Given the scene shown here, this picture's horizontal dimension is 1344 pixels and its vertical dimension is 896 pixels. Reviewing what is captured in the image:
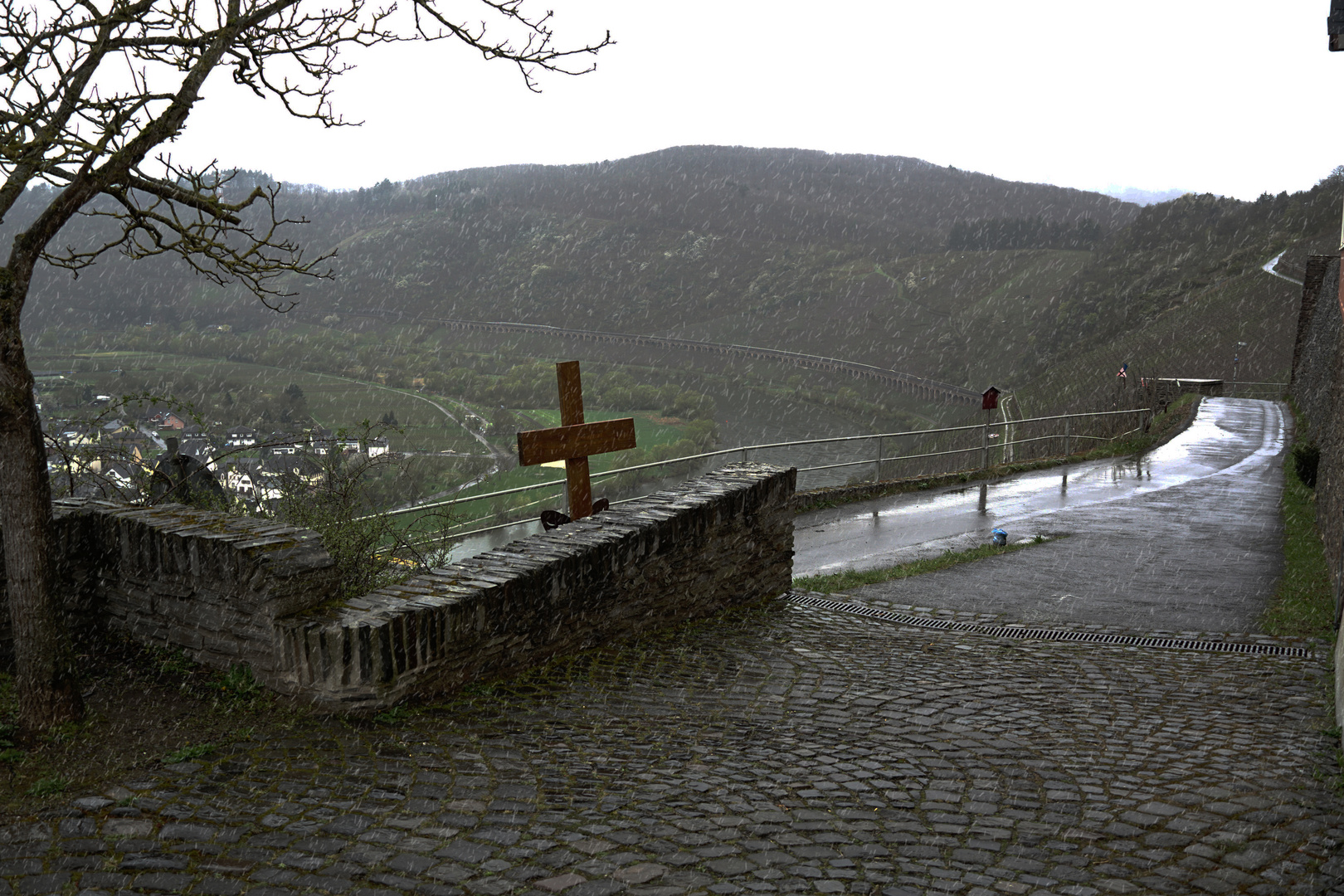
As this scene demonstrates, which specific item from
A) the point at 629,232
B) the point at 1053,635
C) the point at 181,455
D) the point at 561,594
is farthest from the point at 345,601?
the point at 629,232

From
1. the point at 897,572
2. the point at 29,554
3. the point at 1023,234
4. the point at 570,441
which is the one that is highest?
the point at 1023,234

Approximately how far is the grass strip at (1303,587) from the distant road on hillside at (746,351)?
63.6 metres

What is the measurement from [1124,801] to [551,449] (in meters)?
4.44

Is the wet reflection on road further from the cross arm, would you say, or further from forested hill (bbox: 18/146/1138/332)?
forested hill (bbox: 18/146/1138/332)

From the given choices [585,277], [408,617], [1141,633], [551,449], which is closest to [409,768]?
[408,617]

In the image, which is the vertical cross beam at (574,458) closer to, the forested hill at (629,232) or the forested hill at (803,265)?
the forested hill at (803,265)

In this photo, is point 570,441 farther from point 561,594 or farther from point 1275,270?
point 1275,270

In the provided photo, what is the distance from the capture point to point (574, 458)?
289 inches

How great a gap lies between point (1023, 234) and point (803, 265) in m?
28.0

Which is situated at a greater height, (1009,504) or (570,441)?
(570,441)

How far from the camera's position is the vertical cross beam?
23.8 ft

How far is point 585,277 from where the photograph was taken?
128625 mm

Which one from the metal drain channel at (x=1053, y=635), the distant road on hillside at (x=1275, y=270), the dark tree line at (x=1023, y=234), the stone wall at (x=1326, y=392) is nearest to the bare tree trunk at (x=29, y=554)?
the metal drain channel at (x=1053, y=635)

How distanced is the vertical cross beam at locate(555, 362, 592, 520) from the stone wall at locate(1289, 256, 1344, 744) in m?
4.88
